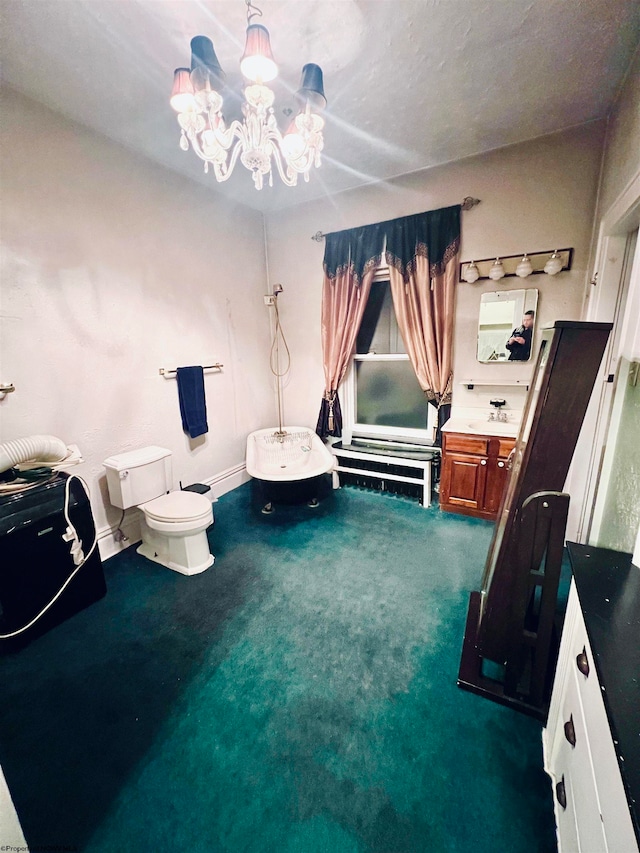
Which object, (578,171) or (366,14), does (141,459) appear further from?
(578,171)

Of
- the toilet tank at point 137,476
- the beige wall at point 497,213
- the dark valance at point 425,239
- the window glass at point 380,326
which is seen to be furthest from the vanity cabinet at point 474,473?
the toilet tank at point 137,476

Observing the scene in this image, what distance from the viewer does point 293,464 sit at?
3.34 metres

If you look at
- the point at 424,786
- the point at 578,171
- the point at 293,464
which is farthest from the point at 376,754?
the point at 578,171

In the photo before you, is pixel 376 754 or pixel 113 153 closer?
pixel 376 754

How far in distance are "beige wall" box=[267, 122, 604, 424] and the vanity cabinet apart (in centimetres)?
48

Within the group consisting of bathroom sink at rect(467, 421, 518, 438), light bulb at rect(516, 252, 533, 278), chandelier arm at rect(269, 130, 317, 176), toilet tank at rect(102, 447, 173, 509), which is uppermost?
chandelier arm at rect(269, 130, 317, 176)

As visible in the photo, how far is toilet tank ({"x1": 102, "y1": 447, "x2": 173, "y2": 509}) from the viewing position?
220cm

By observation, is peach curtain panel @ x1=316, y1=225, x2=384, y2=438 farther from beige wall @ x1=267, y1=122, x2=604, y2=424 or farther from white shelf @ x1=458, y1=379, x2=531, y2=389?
white shelf @ x1=458, y1=379, x2=531, y2=389

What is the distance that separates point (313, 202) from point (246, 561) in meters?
3.27

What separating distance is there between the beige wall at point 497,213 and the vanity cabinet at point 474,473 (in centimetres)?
48

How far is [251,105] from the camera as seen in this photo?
133cm

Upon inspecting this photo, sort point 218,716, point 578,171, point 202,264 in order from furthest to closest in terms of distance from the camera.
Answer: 1. point 202,264
2. point 578,171
3. point 218,716

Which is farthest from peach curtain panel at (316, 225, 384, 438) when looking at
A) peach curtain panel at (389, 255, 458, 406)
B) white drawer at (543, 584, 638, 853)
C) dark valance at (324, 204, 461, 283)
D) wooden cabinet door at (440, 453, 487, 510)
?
white drawer at (543, 584, 638, 853)

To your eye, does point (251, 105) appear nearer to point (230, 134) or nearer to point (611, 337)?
point (230, 134)
